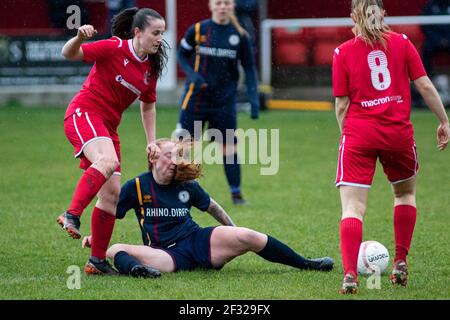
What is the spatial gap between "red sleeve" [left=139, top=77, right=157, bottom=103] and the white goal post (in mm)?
10285

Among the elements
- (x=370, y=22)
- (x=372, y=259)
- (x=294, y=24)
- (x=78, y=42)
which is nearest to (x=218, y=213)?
(x=372, y=259)

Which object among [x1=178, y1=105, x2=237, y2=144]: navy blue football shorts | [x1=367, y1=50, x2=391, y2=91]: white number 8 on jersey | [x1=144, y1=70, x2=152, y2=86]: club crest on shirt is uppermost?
[x1=367, y1=50, x2=391, y2=91]: white number 8 on jersey

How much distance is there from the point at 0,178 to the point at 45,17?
8.96 meters

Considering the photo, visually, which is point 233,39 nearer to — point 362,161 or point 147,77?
point 147,77

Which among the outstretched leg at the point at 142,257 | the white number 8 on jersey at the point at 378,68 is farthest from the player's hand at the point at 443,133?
the outstretched leg at the point at 142,257

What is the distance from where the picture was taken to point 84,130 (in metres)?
5.39

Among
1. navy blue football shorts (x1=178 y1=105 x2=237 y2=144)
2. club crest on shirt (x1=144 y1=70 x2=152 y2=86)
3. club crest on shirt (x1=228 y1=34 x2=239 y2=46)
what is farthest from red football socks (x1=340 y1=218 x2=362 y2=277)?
club crest on shirt (x1=228 y1=34 x2=239 y2=46)

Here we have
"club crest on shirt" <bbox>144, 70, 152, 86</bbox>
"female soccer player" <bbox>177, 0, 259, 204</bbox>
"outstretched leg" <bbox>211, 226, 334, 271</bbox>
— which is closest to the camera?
"outstretched leg" <bbox>211, 226, 334, 271</bbox>

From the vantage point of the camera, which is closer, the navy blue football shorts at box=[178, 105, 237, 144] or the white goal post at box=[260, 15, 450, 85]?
the navy blue football shorts at box=[178, 105, 237, 144]

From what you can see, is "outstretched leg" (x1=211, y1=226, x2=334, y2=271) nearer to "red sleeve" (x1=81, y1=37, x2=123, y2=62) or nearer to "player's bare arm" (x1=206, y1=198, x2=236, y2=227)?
"player's bare arm" (x1=206, y1=198, x2=236, y2=227)

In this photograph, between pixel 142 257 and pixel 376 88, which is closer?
pixel 376 88

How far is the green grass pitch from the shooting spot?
16.6ft

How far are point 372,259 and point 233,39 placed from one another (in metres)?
3.78

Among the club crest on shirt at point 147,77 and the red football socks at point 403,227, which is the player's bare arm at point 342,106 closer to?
the red football socks at point 403,227
